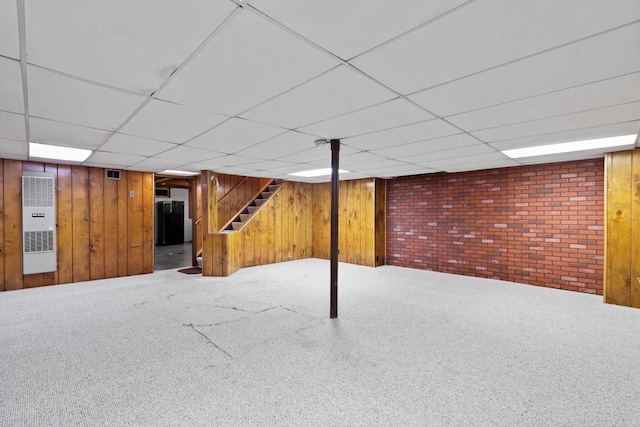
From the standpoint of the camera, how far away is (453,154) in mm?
4227

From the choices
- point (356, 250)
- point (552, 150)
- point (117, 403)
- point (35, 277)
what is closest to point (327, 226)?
point (356, 250)

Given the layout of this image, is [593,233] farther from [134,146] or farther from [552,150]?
[134,146]

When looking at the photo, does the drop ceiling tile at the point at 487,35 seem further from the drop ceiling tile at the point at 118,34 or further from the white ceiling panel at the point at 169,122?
the white ceiling panel at the point at 169,122

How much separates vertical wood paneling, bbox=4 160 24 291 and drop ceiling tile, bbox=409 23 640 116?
6.03m

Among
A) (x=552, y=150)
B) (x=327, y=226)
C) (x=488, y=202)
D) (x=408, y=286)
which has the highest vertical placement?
(x=552, y=150)

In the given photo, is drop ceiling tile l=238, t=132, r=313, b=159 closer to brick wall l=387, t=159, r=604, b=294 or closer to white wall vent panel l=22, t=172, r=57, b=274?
white wall vent panel l=22, t=172, r=57, b=274

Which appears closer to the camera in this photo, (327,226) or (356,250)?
(356,250)

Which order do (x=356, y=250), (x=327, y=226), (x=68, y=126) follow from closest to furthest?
(x=68, y=126), (x=356, y=250), (x=327, y=226)

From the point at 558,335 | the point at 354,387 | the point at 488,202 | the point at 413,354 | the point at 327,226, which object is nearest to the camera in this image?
the point at 354,387

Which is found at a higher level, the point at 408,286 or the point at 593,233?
the point at 593,233

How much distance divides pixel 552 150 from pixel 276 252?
588 cm

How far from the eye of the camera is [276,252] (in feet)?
25.1

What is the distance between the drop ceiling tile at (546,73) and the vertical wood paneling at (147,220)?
5605mm

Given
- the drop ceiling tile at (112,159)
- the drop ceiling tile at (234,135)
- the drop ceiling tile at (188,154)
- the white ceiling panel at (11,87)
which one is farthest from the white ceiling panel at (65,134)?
the drop ceiling tile at (234,135)
